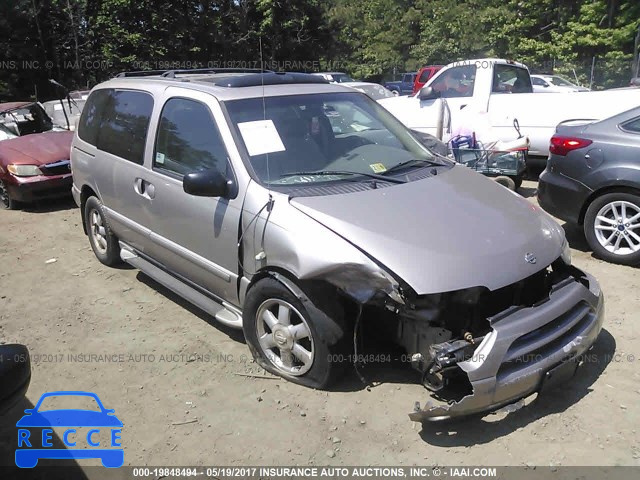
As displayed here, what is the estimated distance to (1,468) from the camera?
298 cm

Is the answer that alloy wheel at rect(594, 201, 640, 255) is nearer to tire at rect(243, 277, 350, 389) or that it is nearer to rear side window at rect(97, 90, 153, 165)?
tire at rect(243, 277, 350, 389)

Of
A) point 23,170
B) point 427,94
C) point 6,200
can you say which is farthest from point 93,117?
point 427,94

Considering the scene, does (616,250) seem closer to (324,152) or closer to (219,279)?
(324,152)

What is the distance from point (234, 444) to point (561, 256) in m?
2.29

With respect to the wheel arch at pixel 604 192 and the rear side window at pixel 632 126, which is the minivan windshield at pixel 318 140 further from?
the rear side window at pixel 632 126

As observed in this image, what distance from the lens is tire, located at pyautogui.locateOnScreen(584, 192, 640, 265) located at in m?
5.10

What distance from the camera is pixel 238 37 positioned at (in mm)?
25844

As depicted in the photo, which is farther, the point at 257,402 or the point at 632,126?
the point at 632,126

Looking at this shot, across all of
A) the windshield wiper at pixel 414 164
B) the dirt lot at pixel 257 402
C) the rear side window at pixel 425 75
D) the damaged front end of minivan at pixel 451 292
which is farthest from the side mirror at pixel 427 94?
the rear side window at pixel 425 75

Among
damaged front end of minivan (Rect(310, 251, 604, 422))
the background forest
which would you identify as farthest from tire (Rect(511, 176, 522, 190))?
the background forest

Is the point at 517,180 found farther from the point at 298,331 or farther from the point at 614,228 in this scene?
the point at 298,331

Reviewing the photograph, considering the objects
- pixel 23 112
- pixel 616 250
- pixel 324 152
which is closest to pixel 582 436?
pixel 324 152

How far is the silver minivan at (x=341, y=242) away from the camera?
2.92 m

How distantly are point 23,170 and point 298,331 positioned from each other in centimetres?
650
